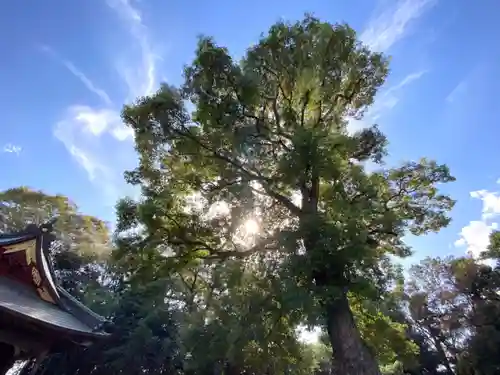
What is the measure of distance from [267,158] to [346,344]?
476 cm

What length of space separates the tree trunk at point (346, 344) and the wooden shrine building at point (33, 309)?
5171 millimetres

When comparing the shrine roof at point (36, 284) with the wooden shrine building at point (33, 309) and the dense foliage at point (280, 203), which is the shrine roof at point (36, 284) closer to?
the wooden shrine building at point (33, 309)

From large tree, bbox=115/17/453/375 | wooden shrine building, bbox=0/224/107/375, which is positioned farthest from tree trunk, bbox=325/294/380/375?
wooden shrine building, bbox=0/224/107/375

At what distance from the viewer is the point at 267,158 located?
8727mm

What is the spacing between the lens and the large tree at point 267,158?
7293 millimetres

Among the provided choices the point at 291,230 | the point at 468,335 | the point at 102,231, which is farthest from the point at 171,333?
the point at 468,335

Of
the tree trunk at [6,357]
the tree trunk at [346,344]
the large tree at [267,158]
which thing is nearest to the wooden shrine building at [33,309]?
the tree trunk at [6,357]

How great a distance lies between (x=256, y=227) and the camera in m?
8.58

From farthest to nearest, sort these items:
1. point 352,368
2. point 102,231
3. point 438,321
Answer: point 438,321
point 102,231
point 352,368

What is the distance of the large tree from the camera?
7.29 m

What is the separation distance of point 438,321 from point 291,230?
26.7 metres

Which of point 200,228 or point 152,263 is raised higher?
point 200,228

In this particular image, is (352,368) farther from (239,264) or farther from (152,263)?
(152,263)

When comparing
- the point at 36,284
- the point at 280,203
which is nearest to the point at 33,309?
the point at 36,284
